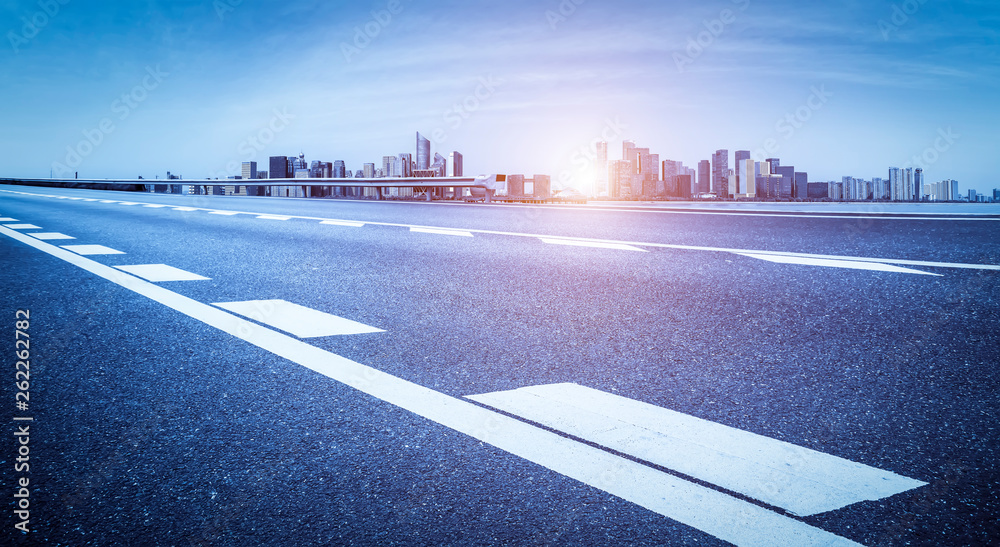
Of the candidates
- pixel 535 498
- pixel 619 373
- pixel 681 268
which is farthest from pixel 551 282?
pixel 535 498

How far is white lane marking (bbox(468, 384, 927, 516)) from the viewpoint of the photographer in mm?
1878

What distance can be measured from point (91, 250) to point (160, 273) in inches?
104

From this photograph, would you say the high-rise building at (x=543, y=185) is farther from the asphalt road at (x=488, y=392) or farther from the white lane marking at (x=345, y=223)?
the asphalt road at (x=488, y=392)

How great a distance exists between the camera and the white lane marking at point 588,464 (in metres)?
1.67

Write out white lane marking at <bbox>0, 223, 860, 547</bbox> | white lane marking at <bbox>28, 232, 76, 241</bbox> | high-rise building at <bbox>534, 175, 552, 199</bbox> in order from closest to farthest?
white lane marking at <bbox>0, 223, 860, 547</bbox>
white lane marking at <bbox>28, 232, 76, 241</bbox>
high-rise building at <bbox>534, 175, 552, 199</bbox>

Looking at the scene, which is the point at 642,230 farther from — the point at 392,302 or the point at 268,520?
the point at 268,520

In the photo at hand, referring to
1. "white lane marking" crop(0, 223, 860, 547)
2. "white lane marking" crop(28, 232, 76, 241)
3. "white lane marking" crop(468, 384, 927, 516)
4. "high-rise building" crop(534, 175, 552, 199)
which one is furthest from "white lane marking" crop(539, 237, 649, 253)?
"high-rise building" crop(534, 175, 552, 199)

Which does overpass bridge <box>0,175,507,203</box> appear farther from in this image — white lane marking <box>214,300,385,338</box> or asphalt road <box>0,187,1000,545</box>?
white lane marking <box>214,300,385,338</box>

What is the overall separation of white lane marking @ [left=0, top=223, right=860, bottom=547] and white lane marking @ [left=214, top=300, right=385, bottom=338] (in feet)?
1.24

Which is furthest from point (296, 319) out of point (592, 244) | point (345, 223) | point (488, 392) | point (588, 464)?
point (345, 223)

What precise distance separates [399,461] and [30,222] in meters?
14.5

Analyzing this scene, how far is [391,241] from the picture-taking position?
9.18 metres

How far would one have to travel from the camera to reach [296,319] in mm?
4289

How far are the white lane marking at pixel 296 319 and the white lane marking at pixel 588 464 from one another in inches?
14.9
